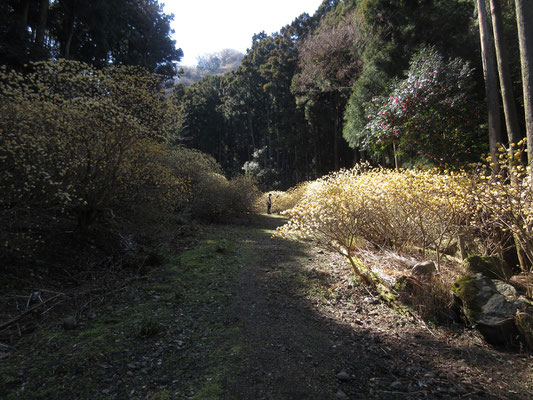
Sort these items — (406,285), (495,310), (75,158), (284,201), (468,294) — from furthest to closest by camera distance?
(284,201) < (75,158) < (406,285) < (468,294) < (495,310)

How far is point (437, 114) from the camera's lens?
611 centimetres

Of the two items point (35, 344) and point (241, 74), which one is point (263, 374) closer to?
point (35, 344)

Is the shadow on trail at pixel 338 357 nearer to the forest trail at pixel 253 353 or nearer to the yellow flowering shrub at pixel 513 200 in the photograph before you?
the forest trail at pixel 253 353

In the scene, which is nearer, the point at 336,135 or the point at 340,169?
the point at 340,169

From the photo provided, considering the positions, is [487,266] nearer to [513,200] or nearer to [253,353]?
[513,200]

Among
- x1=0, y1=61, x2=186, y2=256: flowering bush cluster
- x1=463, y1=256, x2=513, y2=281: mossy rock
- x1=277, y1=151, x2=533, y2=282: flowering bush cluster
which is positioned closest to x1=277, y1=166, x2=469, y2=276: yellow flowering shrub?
x1=277, y1=151, x2=533, y2=282: flowering bush cluster

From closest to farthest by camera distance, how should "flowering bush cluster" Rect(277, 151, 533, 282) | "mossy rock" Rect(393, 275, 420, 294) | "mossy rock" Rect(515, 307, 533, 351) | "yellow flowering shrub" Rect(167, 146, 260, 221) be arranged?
"mossy rock" Rect(515, 307, 533, 351), "flowering bush cluster" Rect(277, 151, 533, 282), "mossy rock" Rect(393, 275, 420, 294), "yellow flowering shrub" Rect(167, 146, 260, 221)

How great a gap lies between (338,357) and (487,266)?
2.38 metres

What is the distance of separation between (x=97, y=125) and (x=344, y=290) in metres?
4.40

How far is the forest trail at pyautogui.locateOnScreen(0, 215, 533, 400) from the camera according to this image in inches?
75.7

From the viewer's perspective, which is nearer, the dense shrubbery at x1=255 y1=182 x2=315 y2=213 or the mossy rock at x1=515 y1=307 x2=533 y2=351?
the mossy rock at x1=515 y1=307 x2=533 y2=351

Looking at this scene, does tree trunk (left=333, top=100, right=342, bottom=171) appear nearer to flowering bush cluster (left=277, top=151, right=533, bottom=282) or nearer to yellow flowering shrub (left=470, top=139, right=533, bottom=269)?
flowering bush cluster (left=277, top=151, right=533, bottom=282)

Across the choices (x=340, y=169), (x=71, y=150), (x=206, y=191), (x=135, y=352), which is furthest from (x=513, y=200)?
(x=206, y=191)

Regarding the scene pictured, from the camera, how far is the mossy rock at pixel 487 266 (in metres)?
3.37
